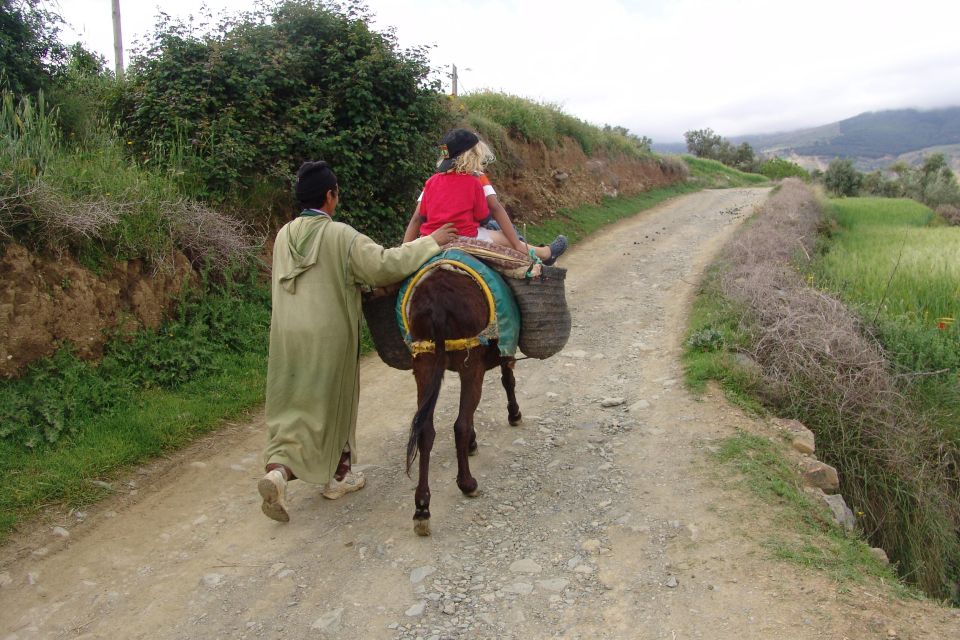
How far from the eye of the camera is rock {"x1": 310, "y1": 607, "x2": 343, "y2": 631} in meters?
2.94

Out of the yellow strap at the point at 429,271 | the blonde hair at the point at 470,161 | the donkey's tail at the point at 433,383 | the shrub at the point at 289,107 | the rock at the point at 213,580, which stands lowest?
the rock at the point at 213,580

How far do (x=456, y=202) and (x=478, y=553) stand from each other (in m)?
2.01

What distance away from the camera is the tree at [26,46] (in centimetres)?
646

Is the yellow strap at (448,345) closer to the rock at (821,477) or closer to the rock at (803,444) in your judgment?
the rock at (821,477)

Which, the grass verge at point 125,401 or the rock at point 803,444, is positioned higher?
the grass verge at point 125,401

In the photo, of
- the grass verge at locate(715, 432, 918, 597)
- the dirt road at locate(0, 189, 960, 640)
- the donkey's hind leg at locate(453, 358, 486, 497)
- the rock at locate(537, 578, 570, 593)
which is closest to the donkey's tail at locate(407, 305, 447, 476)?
the donkey's hind leg at locate(453, 358, 486, 497)

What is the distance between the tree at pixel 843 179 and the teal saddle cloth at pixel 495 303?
28.9m

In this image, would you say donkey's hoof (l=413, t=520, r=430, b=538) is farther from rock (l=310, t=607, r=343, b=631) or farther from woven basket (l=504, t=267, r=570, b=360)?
woven basket (l=504, t=267, r=570, b=360)

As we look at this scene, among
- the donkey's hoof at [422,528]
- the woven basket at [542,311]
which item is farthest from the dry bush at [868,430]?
the donkey's hoof at [422,528]

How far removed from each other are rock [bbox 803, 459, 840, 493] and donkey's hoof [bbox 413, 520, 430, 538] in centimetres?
250

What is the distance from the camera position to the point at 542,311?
4090 millimetres

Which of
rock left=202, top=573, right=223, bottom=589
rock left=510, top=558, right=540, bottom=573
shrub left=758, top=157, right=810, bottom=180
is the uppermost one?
shrub left=758, top=157, right=810, bottom=180

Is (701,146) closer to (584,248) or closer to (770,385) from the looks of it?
(584,248)

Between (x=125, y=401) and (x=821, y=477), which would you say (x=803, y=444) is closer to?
(x=821, y=477)
